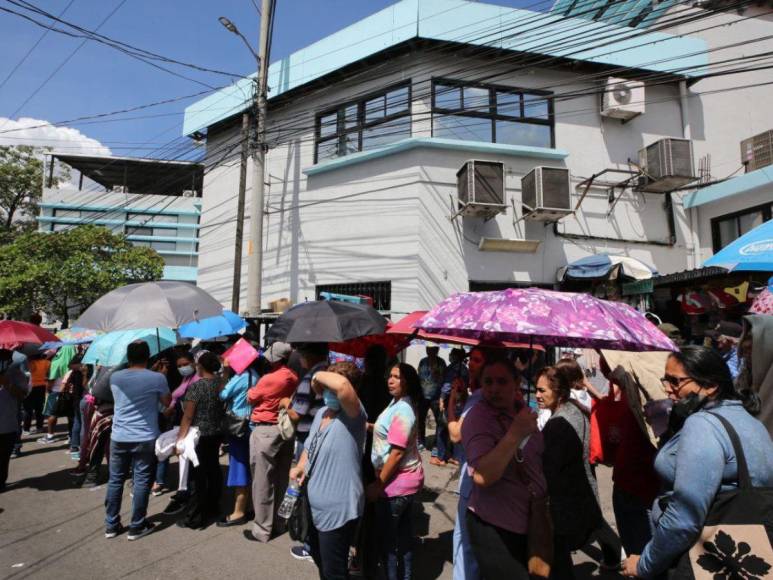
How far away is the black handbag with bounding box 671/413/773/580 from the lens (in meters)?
1.71

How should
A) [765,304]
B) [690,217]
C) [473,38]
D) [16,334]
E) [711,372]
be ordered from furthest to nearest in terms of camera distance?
[690,217] → [473,38] → [16,334] → [765,304] → [711,372]

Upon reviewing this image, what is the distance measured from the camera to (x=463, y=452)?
3279 mm

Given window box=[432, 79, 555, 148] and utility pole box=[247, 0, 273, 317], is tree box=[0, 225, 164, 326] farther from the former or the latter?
window box=[432, 79, 555, 148]

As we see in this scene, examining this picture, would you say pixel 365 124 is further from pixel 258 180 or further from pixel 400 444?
pixel 400 444

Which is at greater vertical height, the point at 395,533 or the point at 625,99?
the point at 625,99

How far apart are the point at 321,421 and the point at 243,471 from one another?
7.81 ft

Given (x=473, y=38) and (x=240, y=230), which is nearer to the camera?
(x=473, y=38)

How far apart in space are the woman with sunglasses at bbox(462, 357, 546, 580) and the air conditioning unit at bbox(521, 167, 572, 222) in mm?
7914

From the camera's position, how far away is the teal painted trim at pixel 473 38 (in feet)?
32.8

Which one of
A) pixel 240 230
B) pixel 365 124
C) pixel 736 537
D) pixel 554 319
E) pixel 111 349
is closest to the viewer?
pixel 736 537

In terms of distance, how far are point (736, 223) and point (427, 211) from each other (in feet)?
23.6

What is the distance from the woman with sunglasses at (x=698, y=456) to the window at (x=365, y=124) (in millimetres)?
9164

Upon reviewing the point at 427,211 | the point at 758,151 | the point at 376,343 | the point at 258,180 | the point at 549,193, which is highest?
the point at 758,151

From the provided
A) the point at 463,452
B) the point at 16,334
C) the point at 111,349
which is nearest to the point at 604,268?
the point at 463,452
